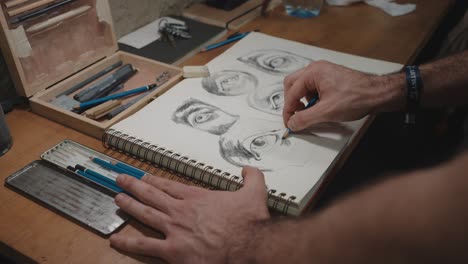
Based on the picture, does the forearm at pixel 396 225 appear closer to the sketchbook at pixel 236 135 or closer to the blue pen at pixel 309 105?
the sketchbook at pixel 236 135

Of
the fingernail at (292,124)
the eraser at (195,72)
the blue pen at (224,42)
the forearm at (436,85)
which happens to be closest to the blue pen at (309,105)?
the fingernail at (292,124)

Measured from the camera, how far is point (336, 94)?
827 millimetres

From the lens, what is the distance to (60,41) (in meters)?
0.94

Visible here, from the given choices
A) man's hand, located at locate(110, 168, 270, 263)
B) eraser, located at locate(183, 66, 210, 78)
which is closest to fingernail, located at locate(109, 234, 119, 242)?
man's hand, located at locate(110, 168, 270, 263)

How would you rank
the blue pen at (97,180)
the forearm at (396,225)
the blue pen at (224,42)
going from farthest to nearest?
the blue pen at (224,42)
the blue pen at (97,180)
the forearm at (396,225)

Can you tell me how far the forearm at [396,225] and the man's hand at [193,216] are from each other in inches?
3.5

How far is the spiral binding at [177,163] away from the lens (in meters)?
0.66

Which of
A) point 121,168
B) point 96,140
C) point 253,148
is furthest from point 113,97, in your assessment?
point 253,148

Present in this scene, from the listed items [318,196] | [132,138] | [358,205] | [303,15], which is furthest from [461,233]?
[303,15]

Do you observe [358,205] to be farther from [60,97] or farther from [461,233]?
[60,97]

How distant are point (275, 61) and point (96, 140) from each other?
0.47 metres

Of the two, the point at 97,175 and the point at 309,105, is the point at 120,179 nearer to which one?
the point at 97,175

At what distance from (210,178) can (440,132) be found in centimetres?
143

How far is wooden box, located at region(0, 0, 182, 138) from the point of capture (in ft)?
2.75
